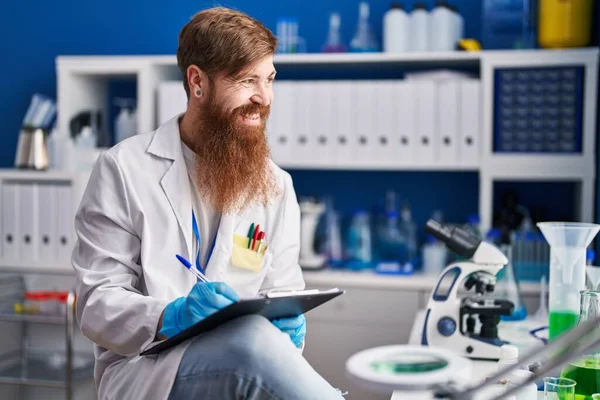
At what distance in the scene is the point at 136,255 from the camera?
1.62 meters

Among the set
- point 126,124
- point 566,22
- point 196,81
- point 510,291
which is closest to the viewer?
point 196,81

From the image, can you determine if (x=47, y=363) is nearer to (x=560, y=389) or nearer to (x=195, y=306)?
(x=195, y=306)

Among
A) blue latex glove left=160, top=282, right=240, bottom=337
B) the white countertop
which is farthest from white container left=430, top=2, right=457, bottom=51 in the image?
blue latex glove left=160, top=282, right=240, bottom=337

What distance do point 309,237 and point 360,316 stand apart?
397 mm

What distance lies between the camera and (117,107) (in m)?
3.48

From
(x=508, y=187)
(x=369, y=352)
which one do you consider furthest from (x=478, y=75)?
(x=369, y=352)

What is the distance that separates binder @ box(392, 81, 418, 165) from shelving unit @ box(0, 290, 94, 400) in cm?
139

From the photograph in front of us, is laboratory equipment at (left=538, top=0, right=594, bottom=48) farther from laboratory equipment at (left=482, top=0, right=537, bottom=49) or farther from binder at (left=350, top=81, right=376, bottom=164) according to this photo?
binder at (left=350, top=81, right=376, bottom=164)

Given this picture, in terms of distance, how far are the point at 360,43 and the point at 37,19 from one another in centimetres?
165

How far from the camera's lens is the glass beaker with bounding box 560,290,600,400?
131cm

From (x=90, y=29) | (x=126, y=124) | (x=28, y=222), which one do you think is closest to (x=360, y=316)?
(x=126, y=124)

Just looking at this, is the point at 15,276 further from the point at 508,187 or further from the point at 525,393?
the point at 525,393

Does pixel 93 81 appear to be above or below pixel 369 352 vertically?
above

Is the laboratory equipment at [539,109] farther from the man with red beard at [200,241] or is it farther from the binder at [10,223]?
the binder at [10,223]
